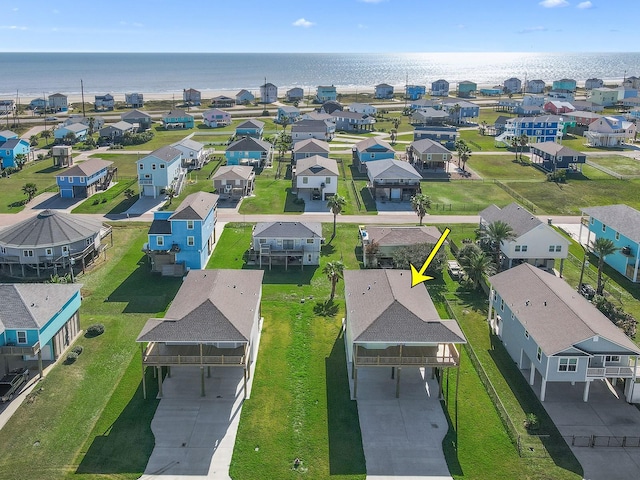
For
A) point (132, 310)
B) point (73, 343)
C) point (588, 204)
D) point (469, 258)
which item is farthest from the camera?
point (588, 204)

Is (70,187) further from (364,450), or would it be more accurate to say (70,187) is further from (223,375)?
(364,450)

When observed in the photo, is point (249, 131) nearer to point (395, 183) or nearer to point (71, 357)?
point (395, 183)

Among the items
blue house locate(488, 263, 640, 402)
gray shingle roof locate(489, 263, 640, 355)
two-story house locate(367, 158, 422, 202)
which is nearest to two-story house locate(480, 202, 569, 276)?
gray shingle roof locate(489, 263, 640, 355)

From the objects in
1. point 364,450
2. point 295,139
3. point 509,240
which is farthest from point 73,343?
point 295,139

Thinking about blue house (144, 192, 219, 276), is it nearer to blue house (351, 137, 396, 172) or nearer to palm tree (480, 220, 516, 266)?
palm tree (480, 220, 516, 266)

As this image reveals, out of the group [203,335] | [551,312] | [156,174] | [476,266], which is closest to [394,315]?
[551,312]

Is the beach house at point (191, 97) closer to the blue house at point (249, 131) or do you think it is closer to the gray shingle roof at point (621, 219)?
the blue house at point (249, 131)

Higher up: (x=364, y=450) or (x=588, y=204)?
(x=588, y=204)
